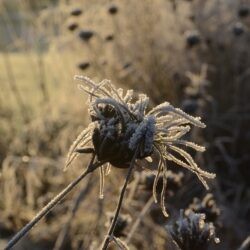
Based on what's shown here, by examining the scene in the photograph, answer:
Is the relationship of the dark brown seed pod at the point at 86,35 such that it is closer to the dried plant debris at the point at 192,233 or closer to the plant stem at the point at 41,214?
the dried plant debris at the point at 192,233

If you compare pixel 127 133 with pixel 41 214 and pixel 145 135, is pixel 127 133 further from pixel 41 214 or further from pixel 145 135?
pixel 41 214

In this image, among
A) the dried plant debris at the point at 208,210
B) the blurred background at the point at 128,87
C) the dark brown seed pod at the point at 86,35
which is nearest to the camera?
the dried plant debris at the point at 208,210

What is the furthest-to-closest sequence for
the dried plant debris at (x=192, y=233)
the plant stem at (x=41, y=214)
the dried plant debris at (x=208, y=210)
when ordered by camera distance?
the dried plant debris at (x=208, y=210), the dried plant debris at (x=192, y=233), the plant stem at (x=41, y=214)

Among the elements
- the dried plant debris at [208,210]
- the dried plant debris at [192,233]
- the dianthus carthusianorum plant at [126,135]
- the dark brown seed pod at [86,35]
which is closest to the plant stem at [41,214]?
the dianthus carthusianorum plant at [126,135]

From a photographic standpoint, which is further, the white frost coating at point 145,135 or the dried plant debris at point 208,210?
the dried plant debris at point 208,210

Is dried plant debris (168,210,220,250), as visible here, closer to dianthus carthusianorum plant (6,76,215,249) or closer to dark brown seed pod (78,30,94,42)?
dianthus carthusianorum plant (6,76,215,249)

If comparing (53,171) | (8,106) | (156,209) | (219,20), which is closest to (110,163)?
(156,209)

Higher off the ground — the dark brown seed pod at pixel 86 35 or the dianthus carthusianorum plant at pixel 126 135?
the dark brown seed pod at pixel 86 35
